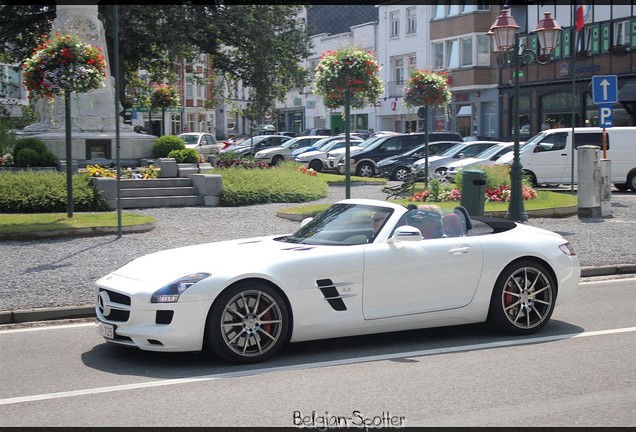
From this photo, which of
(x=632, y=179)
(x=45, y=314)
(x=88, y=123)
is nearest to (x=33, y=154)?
(x=88, y=123)

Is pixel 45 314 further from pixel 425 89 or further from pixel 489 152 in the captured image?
pixel 489 152

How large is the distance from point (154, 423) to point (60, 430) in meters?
0.57

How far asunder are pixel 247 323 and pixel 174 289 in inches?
25.5

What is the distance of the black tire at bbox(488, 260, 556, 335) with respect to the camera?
831 cm

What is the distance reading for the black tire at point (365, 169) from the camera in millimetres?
34125

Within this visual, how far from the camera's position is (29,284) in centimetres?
1103

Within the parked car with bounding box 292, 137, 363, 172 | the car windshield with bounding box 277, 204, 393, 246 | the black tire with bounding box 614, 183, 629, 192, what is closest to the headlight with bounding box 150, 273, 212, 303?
the car windshield with bounding box 277, 204, 393, 246

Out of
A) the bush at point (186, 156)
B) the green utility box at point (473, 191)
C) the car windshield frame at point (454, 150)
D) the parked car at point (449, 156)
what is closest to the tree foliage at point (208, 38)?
the bush at point (186, 156)

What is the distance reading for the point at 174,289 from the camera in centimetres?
720

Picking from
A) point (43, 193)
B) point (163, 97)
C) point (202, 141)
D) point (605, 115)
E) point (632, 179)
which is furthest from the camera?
point (202, 141)

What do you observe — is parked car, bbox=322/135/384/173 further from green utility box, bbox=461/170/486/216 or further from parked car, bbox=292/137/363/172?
green utility box, bbox=461/170/486/216

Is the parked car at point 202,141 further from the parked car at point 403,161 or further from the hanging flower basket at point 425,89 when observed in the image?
the hanging flower basket at point 425,89

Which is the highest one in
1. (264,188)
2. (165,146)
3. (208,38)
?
(208,38)

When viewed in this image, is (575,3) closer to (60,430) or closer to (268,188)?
(268,188)
